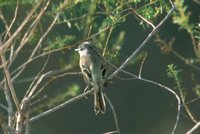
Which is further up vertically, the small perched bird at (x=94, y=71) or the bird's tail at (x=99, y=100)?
the small perched bird at (x=94, y=71)

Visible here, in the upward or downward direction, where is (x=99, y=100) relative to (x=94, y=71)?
downward

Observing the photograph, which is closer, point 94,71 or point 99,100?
point 99,100

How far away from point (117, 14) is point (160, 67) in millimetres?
6949

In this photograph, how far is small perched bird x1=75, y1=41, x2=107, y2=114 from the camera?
5332 millimetres

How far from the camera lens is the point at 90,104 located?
10883 millimetres

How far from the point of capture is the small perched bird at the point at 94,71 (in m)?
5.33

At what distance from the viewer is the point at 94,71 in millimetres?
5488

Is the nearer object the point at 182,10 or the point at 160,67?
the point at 182,10

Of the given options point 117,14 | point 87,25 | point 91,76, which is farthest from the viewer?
point 91,76

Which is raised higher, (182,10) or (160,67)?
(160,67)

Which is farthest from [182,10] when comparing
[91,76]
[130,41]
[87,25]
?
[130,41]

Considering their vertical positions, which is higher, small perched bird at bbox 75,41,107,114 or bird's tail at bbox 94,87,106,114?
small perched bird at bbox 75,41,107,114

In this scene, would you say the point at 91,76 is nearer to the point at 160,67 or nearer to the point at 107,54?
the point at 107,54

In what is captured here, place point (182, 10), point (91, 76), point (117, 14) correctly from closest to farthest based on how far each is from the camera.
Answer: point (182, 10)
point (117, 14)
point (91, 76)
